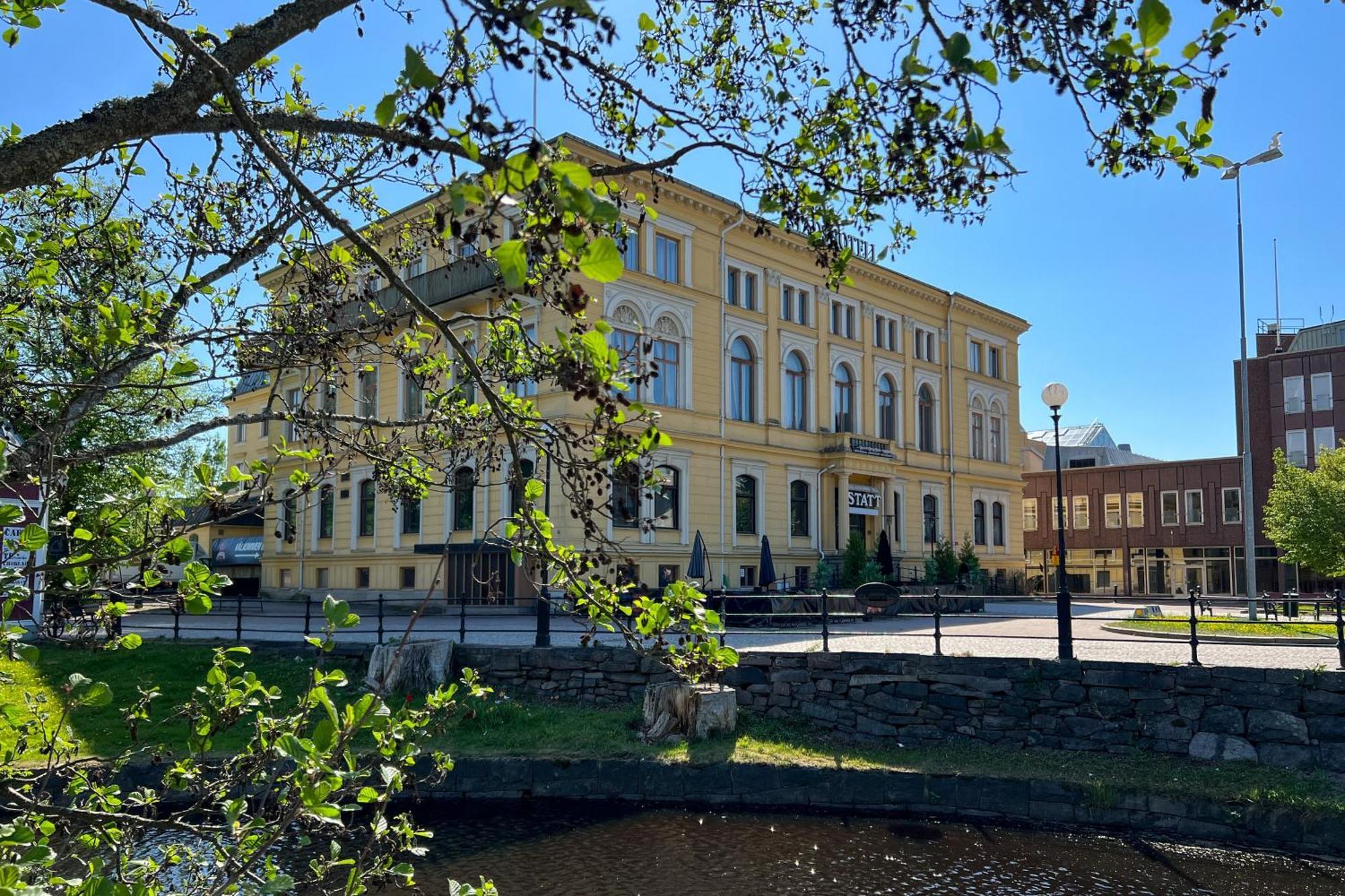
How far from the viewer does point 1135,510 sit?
5481cm

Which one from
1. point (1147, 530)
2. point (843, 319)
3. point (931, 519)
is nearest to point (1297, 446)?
point (1147, 530)

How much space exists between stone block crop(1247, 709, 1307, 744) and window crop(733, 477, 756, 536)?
808 inches

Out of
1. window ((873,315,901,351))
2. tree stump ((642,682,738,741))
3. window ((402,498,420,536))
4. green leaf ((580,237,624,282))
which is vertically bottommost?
tree stump ((642,682,738,741))

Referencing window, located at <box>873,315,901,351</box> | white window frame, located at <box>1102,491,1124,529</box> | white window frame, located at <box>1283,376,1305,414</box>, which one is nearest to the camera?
window, located at <box>873,315,901,351</box>

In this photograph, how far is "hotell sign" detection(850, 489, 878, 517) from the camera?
35.1 meters

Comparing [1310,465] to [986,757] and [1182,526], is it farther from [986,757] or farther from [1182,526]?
[986,757]

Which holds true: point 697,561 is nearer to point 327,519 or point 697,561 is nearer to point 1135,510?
point 327,519

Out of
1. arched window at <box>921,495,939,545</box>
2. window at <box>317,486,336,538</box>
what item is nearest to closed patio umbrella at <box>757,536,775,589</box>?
arched window at <box>921,495,939,545</box>

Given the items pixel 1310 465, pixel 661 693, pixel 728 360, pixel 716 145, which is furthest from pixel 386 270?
pixel 1310 465

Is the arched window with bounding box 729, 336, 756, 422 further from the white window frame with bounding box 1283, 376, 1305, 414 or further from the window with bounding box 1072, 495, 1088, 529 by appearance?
the white window frame with bounding box 1283, 376, 1305, 414

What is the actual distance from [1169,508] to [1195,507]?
4.26 feet

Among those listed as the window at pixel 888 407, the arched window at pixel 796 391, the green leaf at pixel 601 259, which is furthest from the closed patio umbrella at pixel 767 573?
the green leaf at pixel 601 259

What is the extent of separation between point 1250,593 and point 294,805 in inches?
974

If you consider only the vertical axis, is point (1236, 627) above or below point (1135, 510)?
below
